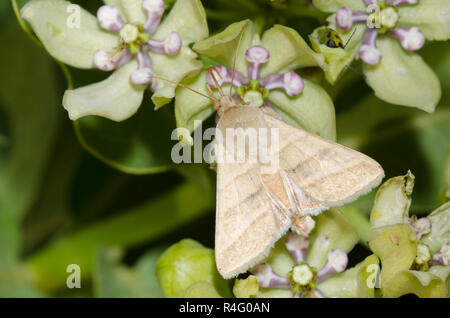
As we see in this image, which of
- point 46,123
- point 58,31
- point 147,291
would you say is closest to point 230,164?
point 58,31

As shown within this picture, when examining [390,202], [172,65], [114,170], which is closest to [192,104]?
[172,65]

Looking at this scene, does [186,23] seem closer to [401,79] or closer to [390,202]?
[401,79]

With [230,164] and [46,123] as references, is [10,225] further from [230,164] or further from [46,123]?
[230,164]

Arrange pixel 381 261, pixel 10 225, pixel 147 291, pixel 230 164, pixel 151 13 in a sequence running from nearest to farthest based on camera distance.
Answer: pixel 381 261
pixel 230 164
pixel 151 13
pixel 147 291
pixel 10 225

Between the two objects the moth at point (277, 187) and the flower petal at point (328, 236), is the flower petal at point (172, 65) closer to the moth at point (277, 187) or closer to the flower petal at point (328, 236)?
the moth at point (277, 187)

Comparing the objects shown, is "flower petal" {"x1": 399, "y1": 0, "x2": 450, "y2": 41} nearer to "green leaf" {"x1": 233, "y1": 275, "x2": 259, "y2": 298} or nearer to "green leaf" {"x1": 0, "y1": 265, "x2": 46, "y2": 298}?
"green leaf" {"x1": 233, "y1": 275, "x2": 259, "y2": 298}

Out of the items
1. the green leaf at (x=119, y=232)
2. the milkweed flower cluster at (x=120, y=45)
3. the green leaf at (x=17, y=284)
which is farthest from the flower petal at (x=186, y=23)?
the green leaf at (x=17, y=284)
